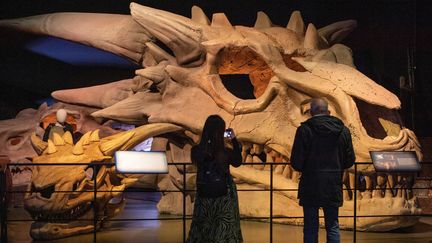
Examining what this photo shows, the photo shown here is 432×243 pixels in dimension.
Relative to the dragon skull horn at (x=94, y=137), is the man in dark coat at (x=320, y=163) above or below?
below

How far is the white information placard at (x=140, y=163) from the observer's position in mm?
5320

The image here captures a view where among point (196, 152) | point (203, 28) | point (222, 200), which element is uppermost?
point (203, 28)

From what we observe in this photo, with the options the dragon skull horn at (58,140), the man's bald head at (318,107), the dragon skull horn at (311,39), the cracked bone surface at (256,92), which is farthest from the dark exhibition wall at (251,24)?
the man's bald head at (318,107)

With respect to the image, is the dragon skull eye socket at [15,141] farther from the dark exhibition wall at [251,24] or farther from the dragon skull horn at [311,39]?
the dragon skull horn at [311,39]

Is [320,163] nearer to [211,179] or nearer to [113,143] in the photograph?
[211,179]

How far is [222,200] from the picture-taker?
15.3ft

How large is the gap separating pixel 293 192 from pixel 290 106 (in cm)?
83

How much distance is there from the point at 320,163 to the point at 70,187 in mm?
2583

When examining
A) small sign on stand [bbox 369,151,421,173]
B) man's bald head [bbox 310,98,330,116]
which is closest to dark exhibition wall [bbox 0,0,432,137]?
small sign on stand [bbox 369,151,421,173]

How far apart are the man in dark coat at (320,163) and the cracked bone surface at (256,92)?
4.38ft

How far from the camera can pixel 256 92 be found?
813cm

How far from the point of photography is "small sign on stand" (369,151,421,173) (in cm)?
550

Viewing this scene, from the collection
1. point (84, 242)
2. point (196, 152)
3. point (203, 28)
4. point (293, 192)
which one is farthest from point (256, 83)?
point (196, 152)

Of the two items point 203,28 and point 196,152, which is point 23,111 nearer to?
point 203,28
